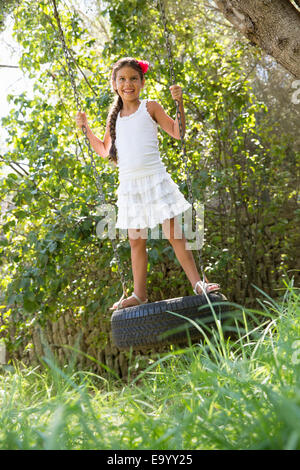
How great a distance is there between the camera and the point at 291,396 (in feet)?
4.30

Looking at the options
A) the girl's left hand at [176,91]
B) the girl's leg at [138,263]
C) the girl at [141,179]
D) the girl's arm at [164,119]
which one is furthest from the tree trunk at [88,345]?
the girl's left hand at [176,91]

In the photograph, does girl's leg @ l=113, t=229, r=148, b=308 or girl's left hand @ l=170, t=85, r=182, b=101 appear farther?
girl's leg @ l=113, t=229, r=148, b=308

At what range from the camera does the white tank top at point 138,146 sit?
285cm

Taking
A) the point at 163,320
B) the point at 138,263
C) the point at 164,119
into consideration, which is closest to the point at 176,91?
the point at 164,119

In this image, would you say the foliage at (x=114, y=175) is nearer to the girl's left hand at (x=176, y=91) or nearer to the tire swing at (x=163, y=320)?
the tire swing at (x=163, y=320)

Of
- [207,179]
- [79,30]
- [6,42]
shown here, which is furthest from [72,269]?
[6,42]

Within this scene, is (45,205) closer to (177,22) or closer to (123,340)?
(123,340)

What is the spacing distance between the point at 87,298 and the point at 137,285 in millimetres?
1864

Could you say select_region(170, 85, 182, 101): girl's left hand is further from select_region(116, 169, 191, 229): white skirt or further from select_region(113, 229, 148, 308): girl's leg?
select_region(113, 229, 148, 308): girl's leg

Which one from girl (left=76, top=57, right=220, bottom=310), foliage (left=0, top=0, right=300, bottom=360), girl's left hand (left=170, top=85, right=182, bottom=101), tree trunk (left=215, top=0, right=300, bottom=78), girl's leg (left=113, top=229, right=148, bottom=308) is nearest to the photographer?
tree trunk (left=215, top=0, right=300, bottom=78)

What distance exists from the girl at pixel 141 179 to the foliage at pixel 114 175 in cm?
79

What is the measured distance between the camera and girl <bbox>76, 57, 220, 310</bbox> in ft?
9.27

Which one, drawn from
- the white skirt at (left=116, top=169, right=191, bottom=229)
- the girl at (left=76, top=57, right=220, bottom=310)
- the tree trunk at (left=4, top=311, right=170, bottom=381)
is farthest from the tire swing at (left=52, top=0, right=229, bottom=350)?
the tree trunk at (left=4, top=311, right=170, bottom=381)

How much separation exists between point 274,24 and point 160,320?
1573 mm
